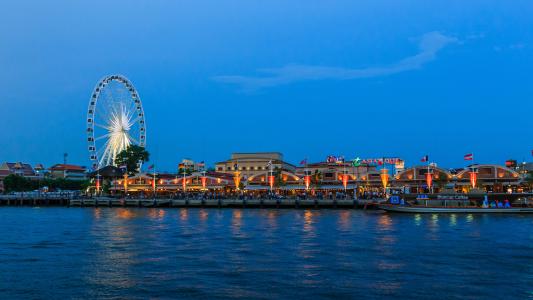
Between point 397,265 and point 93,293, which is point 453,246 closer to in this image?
point 397,265

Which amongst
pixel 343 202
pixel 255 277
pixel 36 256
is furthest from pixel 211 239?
pixel 343 202

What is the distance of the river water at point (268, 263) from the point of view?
23.5 m

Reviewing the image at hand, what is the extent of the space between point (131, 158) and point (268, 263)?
95.9 meters

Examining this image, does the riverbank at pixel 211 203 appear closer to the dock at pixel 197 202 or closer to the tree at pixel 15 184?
the dock at pixel 197 202

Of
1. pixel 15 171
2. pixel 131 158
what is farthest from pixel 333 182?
pixel 15 171

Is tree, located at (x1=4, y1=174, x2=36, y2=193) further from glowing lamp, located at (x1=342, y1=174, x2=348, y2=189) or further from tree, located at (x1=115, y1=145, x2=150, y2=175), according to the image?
glowing lamp, located at (x1=342, y1=174, x2=348, y2=189)

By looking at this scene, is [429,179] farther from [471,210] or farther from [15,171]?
[15,171]

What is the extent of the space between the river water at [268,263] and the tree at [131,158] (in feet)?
229

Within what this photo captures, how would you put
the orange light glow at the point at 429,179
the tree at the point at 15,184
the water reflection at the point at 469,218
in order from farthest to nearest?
the tree at the point at 15,184
the orange light glow at the point at 429,179
the water reflection at the point at 469,218

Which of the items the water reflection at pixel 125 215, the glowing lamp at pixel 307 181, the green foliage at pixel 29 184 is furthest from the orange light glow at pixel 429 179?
the green foliage at pixel 29 184

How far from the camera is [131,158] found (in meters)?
121

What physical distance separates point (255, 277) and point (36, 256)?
15.8 metres

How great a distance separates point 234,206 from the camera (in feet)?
295

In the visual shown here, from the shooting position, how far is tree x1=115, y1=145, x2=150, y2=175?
119125mm
